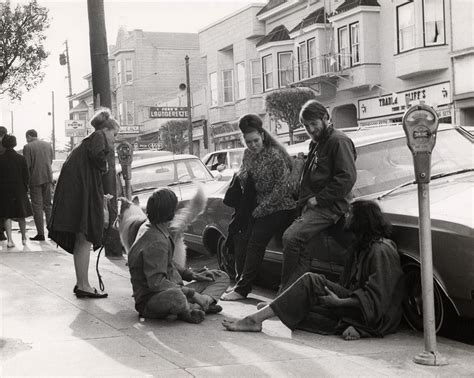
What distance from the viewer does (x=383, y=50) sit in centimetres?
3059

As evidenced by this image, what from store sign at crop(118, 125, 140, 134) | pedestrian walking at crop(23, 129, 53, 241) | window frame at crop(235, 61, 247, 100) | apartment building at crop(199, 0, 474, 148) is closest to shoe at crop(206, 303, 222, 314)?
pedestrian walking at crop(23, 129, 53, 241)

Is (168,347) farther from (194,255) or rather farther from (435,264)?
(194,255)

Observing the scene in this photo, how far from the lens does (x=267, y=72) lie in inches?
1511

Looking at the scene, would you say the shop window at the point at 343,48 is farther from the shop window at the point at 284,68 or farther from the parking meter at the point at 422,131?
the parking meter at the point at 422,131

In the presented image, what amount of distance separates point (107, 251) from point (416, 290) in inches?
244

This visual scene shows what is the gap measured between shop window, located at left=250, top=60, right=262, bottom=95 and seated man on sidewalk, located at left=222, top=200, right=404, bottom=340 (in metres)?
34.2

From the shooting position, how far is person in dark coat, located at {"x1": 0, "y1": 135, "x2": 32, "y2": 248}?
1244 cm

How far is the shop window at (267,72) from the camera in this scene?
38.0 meters

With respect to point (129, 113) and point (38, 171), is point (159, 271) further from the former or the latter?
point (129, 113)

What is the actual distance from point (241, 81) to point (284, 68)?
220 inches

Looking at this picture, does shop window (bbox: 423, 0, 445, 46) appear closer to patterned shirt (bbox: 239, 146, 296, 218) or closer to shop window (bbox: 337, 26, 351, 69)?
shop window (bbox: 337, 26, 351, 69)

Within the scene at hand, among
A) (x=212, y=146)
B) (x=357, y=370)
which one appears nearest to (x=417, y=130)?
(x=357, y=370)

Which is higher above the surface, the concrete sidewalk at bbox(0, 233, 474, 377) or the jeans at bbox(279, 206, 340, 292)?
the jeans at bbox(279, 206, 340, 292)

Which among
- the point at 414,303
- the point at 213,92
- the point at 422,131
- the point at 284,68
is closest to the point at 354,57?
the point at 284,68
